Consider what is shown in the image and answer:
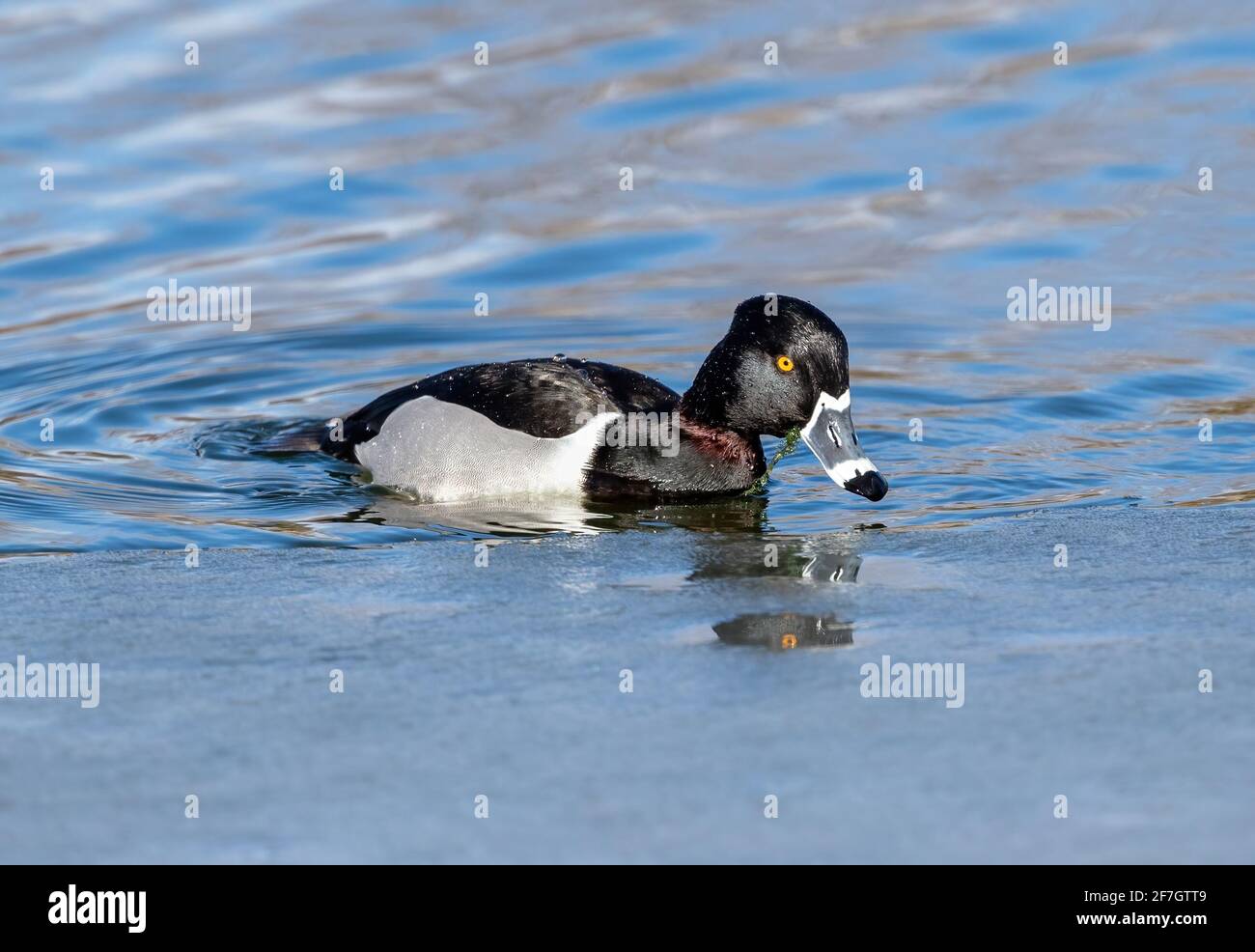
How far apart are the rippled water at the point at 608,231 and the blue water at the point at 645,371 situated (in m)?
0.05

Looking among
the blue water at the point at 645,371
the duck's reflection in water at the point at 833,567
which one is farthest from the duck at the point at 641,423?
the duck's reflection in water at the point at 833,567

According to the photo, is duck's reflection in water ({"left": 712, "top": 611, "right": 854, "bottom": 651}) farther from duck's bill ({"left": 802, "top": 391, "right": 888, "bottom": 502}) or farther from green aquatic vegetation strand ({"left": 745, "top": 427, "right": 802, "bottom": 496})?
green aquatic vegetation strand ({"left": 745, "top": 427, "right": 802, "bottom": 496})

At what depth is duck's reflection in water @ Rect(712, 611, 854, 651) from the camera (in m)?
5.52

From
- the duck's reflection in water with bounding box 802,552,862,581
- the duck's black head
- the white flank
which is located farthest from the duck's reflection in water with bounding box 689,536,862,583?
the white flank

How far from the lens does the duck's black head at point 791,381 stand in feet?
25.8

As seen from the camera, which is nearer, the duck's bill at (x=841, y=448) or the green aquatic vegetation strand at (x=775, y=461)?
the duck's bill at (x=841, y=448)

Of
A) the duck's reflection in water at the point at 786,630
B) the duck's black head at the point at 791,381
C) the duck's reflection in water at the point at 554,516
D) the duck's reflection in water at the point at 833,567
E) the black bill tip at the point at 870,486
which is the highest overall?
the duck's black head at the point at 791,381

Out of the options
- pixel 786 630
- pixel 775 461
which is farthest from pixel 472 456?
pixel 786 630

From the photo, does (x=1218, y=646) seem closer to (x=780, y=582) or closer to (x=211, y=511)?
(x=780, y=582)

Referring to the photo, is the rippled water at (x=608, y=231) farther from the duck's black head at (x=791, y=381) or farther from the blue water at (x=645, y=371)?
the duck's black head at (x=791, y=381)

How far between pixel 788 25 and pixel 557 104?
290 cm

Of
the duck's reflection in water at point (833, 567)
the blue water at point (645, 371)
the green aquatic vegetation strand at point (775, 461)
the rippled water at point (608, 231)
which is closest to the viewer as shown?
the blue water at point (645, 371)

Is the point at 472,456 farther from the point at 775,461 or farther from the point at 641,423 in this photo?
the point at 775,461

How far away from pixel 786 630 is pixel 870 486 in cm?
212
